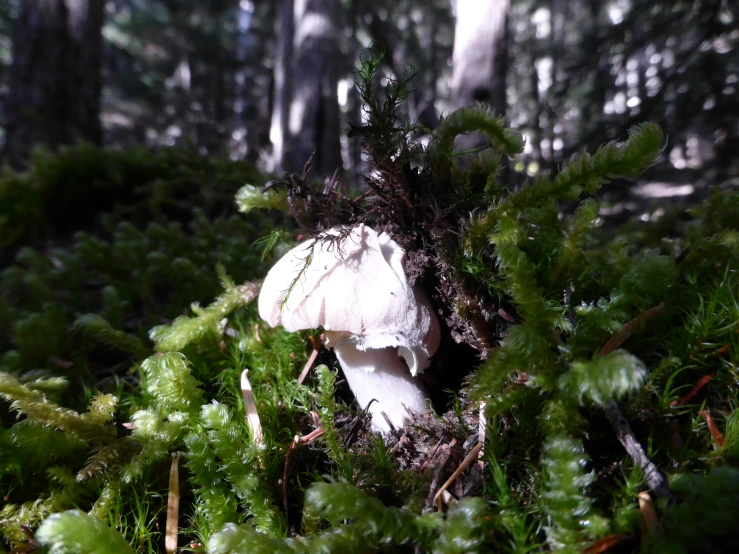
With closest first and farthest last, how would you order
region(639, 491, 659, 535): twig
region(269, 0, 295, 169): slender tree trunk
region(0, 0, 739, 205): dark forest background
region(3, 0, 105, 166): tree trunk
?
region(639, 491, 659, 535): twig → region(0, 0, 739, 205): dark forest background → region(3, 0, 105, 166): tree trunk → region(269, 0, 295, 169): slender tree trunk

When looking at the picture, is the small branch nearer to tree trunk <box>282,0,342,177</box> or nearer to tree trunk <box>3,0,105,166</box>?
tree trunk <box>282,0,342,177</box>

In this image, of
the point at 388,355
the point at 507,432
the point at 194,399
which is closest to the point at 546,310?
the point at 507,432

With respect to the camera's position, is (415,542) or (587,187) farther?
(587,187)

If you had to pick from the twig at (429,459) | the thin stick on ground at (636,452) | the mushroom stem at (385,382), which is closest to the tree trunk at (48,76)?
the mushroom stem at (385,382)

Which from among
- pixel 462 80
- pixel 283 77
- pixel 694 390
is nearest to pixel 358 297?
pixel 694 390

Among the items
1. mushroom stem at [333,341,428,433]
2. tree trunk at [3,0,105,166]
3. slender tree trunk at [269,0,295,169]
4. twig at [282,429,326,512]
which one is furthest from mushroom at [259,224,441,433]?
slender tree trunk at [269,0,295,169]

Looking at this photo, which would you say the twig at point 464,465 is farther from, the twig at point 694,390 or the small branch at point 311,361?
the small branch at point 311,361

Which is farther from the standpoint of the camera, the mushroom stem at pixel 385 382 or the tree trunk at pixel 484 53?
the tree trunk at pixel 484 53

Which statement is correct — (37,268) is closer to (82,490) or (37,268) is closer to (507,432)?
(82,490)
